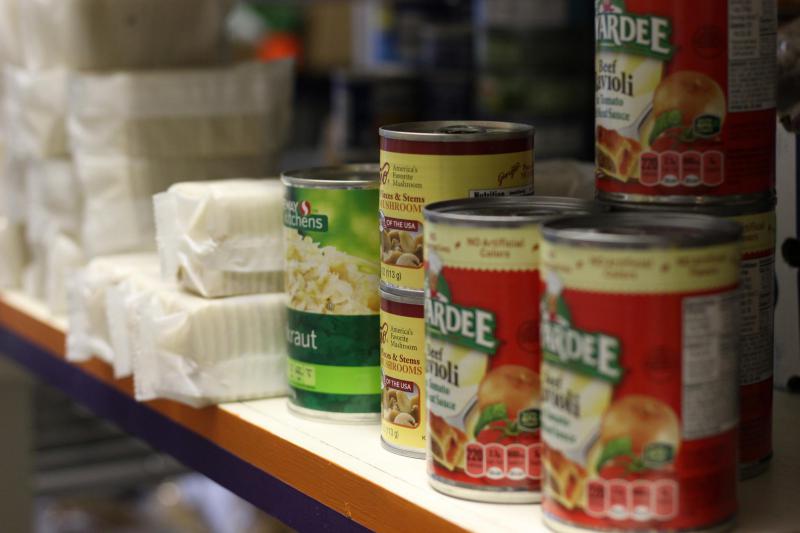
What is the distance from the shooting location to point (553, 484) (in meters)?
0.95

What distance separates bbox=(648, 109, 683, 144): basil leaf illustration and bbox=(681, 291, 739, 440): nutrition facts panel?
0.59ft

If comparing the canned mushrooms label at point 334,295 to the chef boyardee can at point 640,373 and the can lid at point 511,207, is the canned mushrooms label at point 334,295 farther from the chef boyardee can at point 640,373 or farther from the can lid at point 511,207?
the chef boyardee can at point 640,373

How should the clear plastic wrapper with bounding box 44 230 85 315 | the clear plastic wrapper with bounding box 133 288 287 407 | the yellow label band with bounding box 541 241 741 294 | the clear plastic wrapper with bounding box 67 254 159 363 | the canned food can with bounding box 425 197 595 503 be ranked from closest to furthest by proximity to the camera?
the yellow label band with bounding box 541 241 741 294
the canned food can with bounding box 425 197 595 503
the clear plastic wrapper with bounding box 133 288 287 407
the clear plastic wrapper with bounding box 67 254 159 363
the clear plastic wrapper with bounding box 44 230 85 315

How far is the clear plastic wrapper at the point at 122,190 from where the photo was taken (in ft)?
5.97

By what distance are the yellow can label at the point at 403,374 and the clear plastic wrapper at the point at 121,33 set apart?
2.91 feet

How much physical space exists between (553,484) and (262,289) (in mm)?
624

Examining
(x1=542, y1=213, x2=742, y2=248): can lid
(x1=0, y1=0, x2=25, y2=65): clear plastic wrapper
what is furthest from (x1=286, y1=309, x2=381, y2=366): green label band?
(x1=0, y1=0, x2=25, y2=65): clear plastic wrapper

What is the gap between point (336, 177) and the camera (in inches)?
54.7

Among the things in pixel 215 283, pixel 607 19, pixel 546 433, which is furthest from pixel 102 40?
pixel 546 433

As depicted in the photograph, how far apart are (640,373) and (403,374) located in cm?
33

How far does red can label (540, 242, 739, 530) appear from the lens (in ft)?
2.90

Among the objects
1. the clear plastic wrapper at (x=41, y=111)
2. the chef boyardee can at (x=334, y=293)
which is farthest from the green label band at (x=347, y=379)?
the clear plastic wrapper at (x=41, y=111)

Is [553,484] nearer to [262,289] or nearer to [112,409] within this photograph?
[262,289]

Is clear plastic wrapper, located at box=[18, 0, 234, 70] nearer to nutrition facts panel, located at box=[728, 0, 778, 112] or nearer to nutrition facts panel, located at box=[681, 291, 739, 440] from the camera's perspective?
nutrition facts panel, located at box=[728, 0, 778, 112]
